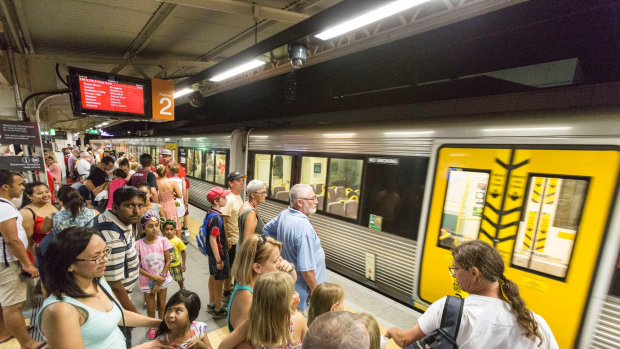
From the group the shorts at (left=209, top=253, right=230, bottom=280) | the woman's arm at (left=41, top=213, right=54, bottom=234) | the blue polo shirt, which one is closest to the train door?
the blue polo shirt

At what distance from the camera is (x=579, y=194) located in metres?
2.24

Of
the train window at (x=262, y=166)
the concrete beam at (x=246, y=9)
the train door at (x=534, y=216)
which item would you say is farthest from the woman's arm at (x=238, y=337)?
the train window at (x=262, y=166)

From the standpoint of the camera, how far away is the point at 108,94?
15.4 feet

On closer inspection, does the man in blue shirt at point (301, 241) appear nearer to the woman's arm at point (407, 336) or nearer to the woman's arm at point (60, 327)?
the woman's arm at point (407, 336)

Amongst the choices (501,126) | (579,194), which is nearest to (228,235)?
(501,126)

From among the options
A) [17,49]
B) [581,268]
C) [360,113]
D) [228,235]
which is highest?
[17,49]

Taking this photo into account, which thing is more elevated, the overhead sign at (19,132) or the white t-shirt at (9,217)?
the overhead sign at (19,132)


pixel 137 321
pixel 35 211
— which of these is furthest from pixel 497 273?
pixel 35 211

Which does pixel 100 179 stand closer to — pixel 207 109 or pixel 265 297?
pixel 265 297

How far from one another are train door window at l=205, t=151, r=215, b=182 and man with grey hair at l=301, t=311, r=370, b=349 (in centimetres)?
725

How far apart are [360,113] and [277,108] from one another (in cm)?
300

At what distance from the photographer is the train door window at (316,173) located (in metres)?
4.50

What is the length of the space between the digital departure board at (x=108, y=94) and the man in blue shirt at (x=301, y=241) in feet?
14.2

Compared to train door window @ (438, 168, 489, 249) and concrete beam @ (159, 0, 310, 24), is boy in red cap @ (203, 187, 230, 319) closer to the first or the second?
concrete beam @ (159, 0, 310, 24)
